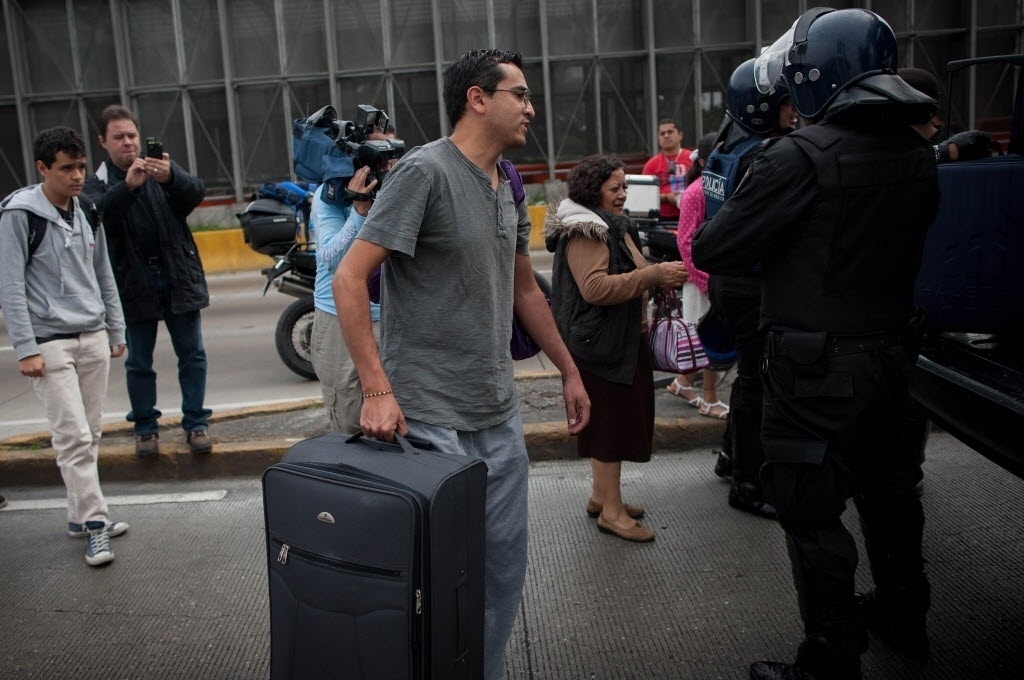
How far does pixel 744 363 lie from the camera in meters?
4.53

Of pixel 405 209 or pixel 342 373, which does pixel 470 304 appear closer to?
→ pixel 405 209

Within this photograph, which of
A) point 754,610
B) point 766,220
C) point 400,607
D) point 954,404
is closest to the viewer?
point 400,607

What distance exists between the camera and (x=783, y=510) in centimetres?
305

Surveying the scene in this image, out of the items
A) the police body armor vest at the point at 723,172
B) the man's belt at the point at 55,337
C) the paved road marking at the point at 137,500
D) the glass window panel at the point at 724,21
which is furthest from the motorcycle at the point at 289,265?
the glass window panel at the point at 724,21

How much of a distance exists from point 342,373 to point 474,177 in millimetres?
1399

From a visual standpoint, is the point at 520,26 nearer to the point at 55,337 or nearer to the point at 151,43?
the point at 151,43

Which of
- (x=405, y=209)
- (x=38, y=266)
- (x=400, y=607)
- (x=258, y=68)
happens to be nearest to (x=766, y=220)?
(x=405, y=209)

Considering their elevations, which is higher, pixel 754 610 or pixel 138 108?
pixel 138 108

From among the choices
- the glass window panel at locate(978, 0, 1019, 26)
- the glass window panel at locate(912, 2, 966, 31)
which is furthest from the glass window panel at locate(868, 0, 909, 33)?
the glass window panel at locate(978, 0, 1019, 26)

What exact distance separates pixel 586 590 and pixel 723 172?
187 cm

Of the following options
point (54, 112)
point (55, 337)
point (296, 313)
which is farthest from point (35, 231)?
point (54, 112)

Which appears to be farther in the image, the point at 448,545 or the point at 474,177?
the point at 474,177

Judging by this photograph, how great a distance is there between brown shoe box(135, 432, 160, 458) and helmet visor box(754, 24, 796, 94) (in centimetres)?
373

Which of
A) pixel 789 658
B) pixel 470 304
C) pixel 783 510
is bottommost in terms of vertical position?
pixel 789 658
